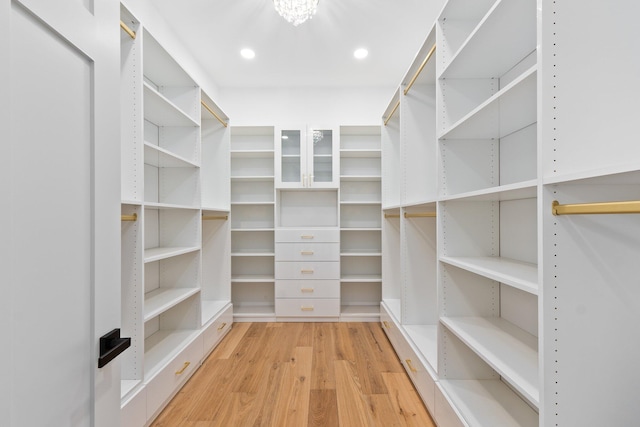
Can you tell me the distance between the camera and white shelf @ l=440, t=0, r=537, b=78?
3.60 feet

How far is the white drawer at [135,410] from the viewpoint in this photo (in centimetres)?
142

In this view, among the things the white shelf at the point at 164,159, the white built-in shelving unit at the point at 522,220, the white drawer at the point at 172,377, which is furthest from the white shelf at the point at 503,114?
the white drawer at the point at 172,377

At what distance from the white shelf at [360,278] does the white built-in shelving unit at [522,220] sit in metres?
0.69

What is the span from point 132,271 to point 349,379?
5.35ft

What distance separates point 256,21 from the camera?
2473 millimetres

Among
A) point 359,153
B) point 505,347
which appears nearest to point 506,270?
point 505,347

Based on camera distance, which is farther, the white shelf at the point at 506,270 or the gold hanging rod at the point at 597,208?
the white shelf at the point at 506,270

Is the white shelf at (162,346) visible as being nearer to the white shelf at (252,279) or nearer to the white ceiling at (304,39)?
the white shelf at (252,279)

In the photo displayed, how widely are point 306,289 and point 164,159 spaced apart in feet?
6.34

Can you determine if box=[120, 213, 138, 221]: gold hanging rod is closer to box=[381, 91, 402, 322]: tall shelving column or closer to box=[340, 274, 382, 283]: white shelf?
box=[340, 274, 382, 283]: white shelf

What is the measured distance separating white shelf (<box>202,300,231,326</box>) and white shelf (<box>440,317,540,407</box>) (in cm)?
201

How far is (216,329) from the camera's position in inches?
106

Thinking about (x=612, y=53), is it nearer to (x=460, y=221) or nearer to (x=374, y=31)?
(x=460, y=221)

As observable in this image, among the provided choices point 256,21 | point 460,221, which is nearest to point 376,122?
point 256,21
